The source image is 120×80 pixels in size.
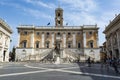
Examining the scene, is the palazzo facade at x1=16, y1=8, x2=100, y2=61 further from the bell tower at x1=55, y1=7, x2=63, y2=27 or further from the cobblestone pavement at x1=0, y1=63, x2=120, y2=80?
the cobblestone pavement at x1=0, y1=63, x2=120, y2=80

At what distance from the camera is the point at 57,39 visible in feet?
210

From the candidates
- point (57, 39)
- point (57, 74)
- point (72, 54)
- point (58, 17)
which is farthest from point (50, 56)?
point (57, 74)

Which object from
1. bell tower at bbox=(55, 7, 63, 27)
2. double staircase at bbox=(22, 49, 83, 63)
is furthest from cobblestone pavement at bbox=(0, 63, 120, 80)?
bell tower at bbox=(55, 7, 63, 27)

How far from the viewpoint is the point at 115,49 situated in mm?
44938

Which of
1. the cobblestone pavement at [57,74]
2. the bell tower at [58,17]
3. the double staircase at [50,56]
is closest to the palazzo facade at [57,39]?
the double staircase at [50,56]

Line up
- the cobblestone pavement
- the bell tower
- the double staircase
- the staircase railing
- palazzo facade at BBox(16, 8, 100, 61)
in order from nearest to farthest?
1. the cobblestone pavement
2. the double staircase
3. the staircase railing
4. palazzo facade at BBox(16, 8, 100, 61)
5. the bell tower

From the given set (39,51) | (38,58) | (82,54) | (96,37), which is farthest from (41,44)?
(96,37)

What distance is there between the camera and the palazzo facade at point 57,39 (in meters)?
61.8

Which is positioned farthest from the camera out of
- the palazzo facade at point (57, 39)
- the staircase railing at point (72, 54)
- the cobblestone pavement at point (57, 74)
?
the palazzo facade at point (57, 39)

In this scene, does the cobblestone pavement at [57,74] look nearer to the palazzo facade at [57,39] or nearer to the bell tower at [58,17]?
the palazzo facade at [57,39]

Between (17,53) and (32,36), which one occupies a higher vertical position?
(32,36)

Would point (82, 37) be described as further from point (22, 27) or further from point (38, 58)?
point (22, 27)

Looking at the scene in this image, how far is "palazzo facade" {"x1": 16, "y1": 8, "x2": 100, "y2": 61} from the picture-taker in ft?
203

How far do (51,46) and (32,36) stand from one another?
27.8ft
